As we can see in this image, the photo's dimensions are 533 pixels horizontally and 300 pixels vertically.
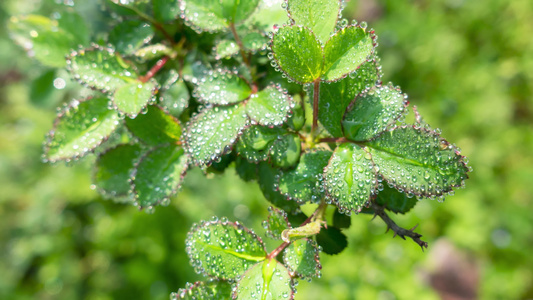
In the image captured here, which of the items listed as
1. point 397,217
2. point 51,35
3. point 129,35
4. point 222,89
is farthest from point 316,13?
point 397,217

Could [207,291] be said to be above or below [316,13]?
below

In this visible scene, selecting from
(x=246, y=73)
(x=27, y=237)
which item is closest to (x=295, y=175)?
(x=246, y=73)

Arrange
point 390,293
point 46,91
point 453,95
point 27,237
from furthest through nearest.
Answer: point 453,95 < point 27,237 < point 390,293 < point 46,91

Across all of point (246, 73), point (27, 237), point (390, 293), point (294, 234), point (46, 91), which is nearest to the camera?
point (294, 234)

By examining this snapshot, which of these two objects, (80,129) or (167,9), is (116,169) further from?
(167,9)

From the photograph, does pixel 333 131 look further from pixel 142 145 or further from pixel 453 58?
pixel 453 58

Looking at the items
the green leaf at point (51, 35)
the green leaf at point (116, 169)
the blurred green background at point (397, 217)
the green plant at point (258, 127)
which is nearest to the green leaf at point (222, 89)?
the green plant at point (258, 127)

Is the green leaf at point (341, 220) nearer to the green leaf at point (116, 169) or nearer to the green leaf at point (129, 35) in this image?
the green leaf at point (116, 169)
